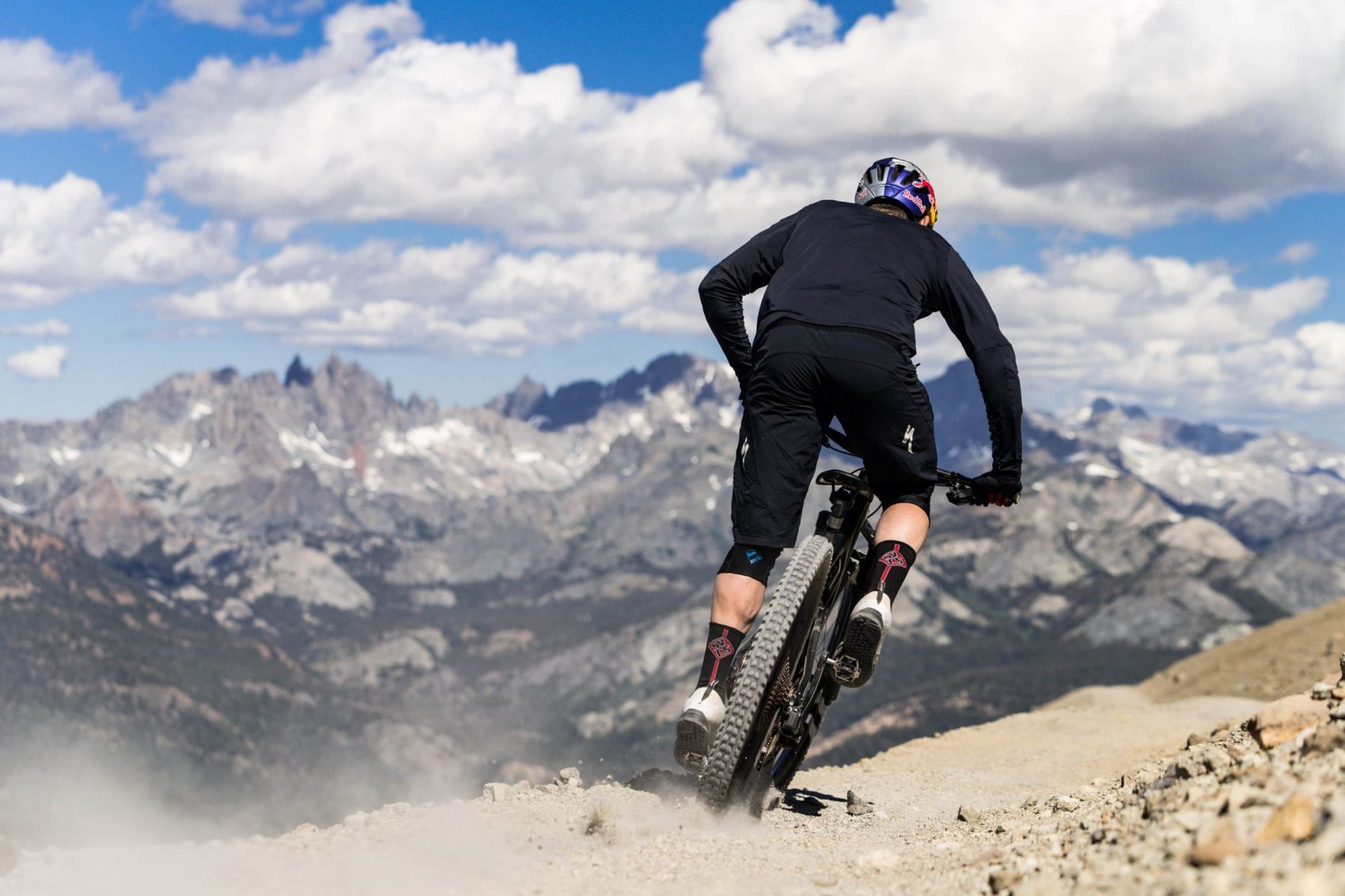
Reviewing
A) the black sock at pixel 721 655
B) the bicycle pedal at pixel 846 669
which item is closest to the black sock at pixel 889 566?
the bicycle pedal at pixel 846 669

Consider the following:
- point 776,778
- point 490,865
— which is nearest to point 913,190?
point 776,778

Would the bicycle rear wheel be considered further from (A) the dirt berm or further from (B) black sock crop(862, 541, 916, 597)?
(A) the dirt berm

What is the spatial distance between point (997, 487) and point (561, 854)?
4.19 metres

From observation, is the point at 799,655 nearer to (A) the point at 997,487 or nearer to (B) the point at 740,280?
(A) the point at 997,487

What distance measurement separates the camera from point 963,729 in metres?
22.7

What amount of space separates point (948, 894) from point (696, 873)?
1.88 m

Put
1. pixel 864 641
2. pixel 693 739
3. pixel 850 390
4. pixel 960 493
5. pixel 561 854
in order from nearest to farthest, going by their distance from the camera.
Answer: pixel 850 390, pixel 693 739, pixel 561 854, pixel 864 641, pixel 960 493

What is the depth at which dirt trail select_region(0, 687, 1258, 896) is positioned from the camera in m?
7.38

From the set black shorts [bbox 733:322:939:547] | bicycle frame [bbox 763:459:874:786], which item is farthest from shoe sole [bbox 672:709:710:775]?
black shorts [bbox 733:322:939:547]

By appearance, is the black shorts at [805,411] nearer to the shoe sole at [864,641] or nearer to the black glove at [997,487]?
the black glove at [997,487]

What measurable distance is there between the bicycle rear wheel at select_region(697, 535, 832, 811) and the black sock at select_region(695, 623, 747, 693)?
94mm

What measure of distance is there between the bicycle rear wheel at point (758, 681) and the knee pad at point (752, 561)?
15 cm

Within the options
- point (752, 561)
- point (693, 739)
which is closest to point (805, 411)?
point (752, 561)

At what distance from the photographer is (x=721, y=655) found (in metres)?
8.23
